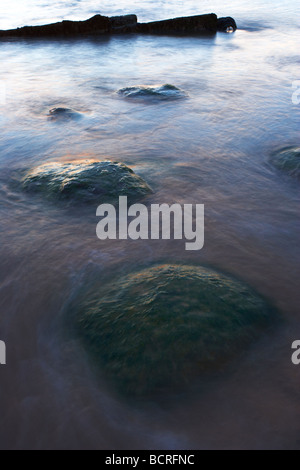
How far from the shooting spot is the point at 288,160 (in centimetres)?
664

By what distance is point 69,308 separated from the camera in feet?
12.6

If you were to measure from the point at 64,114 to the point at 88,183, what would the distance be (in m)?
3.96

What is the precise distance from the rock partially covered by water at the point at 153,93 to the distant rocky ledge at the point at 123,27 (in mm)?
8725

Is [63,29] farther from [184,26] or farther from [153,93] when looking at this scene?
[153,93]

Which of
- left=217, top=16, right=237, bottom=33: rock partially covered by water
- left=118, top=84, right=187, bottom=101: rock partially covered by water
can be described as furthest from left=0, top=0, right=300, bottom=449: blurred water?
left=217, top=16, right=237, bottom=33: rock partially covered by water

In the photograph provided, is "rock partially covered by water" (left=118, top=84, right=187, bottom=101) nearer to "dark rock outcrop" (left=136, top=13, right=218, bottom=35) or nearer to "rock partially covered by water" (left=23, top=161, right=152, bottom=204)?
"rock partially covered by water" (left=23, top=161, right=152, bottom=204)

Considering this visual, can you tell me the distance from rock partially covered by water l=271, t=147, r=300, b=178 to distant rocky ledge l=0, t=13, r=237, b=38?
13.1 metres

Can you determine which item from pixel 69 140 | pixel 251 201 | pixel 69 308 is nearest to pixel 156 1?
pixel 69 140

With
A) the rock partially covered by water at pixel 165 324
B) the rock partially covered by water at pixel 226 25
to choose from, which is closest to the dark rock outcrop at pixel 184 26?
the rock partially covered by water at pixel 226 25

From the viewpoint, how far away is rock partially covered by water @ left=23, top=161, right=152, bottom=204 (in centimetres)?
548

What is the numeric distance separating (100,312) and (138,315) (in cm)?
40

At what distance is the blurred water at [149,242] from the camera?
285cm
